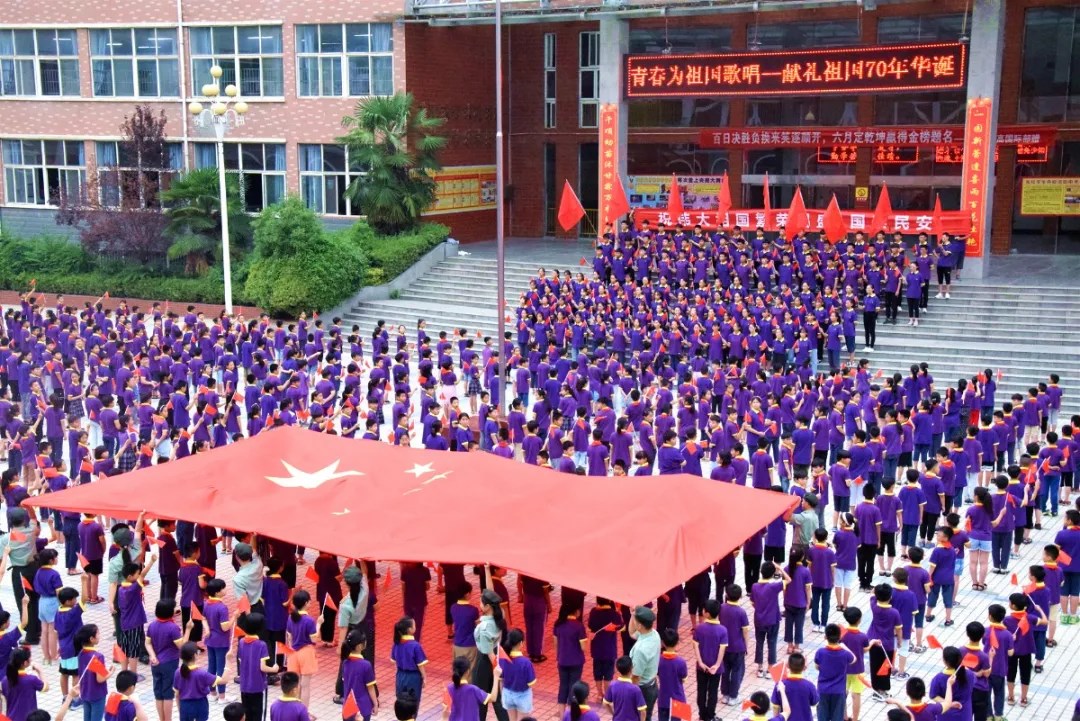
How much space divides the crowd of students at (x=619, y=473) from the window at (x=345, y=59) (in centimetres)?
828

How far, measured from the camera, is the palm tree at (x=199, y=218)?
29.1 metres

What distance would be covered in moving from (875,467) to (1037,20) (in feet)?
61.5

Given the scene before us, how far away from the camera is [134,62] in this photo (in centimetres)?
3272

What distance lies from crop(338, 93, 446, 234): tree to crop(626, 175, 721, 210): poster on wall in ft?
20.8

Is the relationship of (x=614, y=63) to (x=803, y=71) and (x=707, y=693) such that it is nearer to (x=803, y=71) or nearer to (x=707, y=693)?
(x=803, y=71)

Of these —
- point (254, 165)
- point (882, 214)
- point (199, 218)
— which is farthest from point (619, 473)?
point (254, 165)

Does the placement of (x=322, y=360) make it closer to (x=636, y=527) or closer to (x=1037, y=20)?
(x=636, y=527)

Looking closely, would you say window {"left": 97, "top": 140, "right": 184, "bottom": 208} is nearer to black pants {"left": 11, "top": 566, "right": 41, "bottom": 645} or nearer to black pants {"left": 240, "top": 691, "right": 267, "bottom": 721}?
black pants {"left": 11, "top": 566, "right": 41, "bottom": 645}

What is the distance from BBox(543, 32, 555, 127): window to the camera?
34.5 metres

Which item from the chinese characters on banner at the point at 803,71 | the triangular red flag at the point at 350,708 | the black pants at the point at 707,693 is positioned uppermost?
the chinese characters on banner at the point at 803,71

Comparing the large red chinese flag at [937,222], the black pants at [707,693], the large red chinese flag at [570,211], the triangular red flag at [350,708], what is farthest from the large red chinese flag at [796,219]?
the triangular red flag at [350,708]

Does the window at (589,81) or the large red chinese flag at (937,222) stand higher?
the window at (589,81)

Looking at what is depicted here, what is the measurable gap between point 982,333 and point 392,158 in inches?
548

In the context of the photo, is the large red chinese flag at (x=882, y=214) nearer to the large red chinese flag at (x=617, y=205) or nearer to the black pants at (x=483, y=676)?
the large red chinese flag at (x=617, y=205)
